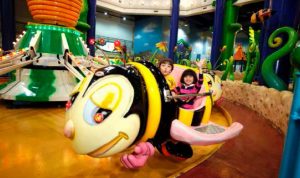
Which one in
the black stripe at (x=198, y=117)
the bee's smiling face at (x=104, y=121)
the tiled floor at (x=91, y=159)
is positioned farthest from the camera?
the black stripe at (x=198, y=117)

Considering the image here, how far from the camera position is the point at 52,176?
5.16 feet

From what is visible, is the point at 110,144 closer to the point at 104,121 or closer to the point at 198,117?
the point at 104,121

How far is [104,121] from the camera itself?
131 cm

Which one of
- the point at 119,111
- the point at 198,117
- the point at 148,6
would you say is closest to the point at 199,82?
the point at 198,117

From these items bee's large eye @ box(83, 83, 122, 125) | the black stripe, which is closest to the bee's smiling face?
bee's large eye @ box(83, 83, 122, 125)

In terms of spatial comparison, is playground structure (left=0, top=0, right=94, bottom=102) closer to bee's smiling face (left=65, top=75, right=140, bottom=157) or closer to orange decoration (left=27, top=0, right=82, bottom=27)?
orange decoration (left=27, top=0, right=82, bottom=27)

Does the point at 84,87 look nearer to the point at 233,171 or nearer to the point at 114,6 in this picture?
the point at 233,171

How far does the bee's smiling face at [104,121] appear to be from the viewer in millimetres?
1311

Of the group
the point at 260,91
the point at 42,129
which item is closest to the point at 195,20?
the point at 260,91

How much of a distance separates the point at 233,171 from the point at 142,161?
0.80 metres

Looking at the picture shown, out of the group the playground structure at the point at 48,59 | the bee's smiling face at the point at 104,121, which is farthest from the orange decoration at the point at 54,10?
the bee's smiling face at the point at 104,121

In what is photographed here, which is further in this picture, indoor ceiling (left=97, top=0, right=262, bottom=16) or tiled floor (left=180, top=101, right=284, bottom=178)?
indoor ceiling (left=97, top=0, right=262, bottom=16)

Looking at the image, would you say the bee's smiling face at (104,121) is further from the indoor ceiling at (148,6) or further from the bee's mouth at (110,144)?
the indoor ceiling at (148,6)

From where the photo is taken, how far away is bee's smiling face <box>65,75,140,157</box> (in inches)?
51.6
